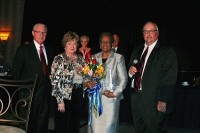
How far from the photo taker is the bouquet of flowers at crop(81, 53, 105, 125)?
295 cm

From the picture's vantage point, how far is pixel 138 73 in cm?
309

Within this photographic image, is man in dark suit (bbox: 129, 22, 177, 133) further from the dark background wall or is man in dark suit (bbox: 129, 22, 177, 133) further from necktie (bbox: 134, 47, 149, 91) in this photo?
the dark background wall

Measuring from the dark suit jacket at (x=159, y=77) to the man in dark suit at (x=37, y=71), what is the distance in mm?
1197

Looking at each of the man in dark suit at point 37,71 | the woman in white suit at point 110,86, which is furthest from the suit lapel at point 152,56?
the man in dark suit at point 37,71

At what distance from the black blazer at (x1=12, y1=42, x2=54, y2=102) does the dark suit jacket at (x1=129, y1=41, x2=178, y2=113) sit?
1.19 meters

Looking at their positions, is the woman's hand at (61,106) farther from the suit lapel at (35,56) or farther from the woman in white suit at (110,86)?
the suit lapel at (35,56)

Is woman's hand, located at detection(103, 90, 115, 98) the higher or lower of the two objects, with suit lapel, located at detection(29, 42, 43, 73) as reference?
lower

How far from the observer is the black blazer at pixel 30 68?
339 cm

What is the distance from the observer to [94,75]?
2.97m

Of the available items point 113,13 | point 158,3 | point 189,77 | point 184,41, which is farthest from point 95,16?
point 189,77

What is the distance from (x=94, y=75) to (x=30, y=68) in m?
0.89

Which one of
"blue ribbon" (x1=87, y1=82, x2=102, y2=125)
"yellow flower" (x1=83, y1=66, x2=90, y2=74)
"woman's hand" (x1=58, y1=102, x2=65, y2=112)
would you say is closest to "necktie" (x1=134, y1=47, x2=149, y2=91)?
"blue ribbon" (x1=87, y1=82, x2=102, y2=125)

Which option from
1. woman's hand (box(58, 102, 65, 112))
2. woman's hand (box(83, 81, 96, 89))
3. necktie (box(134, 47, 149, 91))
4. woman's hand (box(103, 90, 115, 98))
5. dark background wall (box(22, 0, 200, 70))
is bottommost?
woman's hand (box(58, 102, 65, 112))

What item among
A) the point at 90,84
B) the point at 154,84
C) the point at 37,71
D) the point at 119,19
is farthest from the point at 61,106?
the point at 119,19
